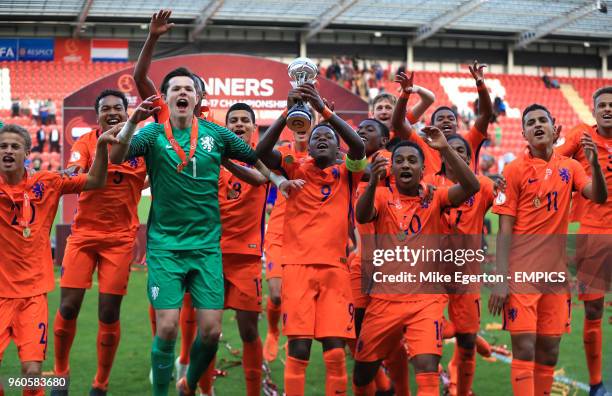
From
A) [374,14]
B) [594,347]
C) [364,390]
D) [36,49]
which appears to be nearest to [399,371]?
[364,390]

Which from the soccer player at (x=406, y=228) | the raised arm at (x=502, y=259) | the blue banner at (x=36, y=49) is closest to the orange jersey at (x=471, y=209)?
the raised arm at (x=502, y=259)

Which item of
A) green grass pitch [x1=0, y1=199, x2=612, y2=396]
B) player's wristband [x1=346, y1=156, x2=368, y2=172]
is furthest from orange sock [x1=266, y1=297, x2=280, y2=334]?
player's wristband [x1=346, y1=156, x2=368, y2=172]

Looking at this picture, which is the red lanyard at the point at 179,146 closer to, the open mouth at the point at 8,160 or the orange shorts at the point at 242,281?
the open mouth at the point at 8,160

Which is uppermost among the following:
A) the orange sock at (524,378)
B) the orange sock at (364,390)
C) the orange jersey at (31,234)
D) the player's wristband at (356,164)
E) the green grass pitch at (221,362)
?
the player's wristband at (356,164)

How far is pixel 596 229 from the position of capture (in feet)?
22.5

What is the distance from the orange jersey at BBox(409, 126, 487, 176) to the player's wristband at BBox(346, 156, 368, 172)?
3.63ft

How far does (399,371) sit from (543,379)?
1.06 metres

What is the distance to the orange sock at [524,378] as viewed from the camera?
548cm

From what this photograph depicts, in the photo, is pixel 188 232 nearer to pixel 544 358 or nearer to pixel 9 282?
pixel 9 282

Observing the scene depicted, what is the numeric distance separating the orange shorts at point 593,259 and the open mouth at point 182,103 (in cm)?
366

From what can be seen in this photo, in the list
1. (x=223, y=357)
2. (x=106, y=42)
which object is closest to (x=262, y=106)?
(x=223, y=357)

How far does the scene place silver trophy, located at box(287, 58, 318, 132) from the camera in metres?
5.27

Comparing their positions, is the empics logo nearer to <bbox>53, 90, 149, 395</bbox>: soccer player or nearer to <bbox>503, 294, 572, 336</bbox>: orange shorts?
<bbox>53, 90, 149, 395</bbox>: soccer player

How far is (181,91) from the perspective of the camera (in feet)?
17.6
